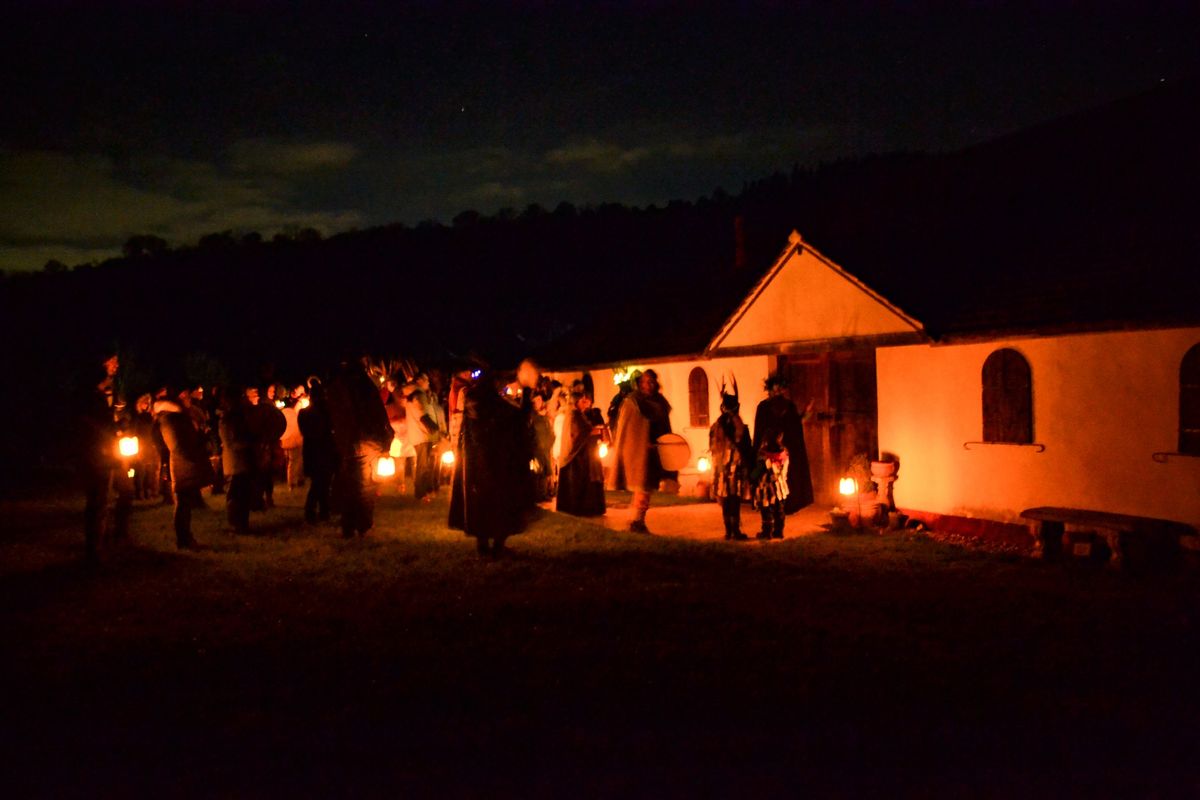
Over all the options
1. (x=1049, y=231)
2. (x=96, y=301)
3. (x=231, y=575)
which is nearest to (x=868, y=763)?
(x=231, y=575)

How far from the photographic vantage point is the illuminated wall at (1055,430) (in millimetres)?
9273

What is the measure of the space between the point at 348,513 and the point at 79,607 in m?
3.59

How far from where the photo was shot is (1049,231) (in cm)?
1171

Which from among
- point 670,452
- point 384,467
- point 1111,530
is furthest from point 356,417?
point 1111,530

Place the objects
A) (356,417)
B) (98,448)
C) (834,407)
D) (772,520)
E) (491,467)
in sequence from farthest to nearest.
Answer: (834,407), (772,520), (356,417), (491,467), (98,448)

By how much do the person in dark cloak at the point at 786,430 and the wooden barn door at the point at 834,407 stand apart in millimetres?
1673

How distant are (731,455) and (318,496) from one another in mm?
6246

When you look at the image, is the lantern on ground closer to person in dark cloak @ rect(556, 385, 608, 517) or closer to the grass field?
the grass field

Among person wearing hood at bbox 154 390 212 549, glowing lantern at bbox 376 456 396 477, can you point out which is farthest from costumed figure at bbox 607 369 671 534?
person wearing hood at bbox 154 390 212 549

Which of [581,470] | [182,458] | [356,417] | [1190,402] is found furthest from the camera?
[581,470]

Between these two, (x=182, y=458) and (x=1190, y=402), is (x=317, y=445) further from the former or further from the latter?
(x=1190, y=402)

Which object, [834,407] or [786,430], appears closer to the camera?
[786,430]

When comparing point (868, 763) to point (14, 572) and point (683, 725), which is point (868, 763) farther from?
point (14, 572)

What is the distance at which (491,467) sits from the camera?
987 centimetres
